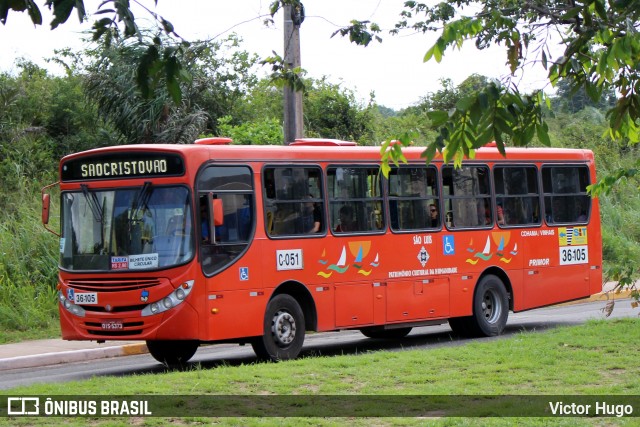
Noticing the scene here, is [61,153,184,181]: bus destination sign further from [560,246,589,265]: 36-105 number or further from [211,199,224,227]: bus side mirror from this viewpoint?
[560,246,589,265]: 36-105 number

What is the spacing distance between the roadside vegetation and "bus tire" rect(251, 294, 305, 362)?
5803mm

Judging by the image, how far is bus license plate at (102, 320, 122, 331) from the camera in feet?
44.5

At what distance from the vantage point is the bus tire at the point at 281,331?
46.8ft

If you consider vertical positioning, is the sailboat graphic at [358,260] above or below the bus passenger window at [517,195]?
below

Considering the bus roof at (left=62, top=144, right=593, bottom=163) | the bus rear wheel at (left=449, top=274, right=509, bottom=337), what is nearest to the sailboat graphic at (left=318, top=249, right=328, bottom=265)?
the bus roof at (left=62, top=144, right=593, bottom=163)

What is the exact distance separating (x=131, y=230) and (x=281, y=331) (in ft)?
8.18

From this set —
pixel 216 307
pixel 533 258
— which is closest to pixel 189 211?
pixel 216 307

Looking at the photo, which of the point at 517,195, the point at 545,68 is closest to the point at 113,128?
the point at 517,195

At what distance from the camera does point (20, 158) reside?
26641 mm

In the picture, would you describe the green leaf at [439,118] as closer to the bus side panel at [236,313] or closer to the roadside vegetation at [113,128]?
the bus side panel at [236,313]

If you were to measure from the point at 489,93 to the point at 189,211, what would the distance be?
8142 mm

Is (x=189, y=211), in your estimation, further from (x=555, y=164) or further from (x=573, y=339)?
(x=555, y=164)

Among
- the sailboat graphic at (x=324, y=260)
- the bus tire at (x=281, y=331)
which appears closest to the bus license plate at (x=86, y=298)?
the bus tire at (x=281, y=331)

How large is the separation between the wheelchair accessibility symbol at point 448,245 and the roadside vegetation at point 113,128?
3121 millimetres
